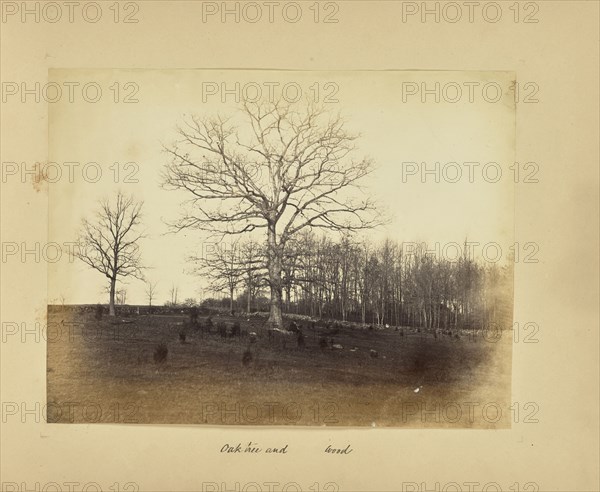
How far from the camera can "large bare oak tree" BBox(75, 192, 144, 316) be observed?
8.02ft

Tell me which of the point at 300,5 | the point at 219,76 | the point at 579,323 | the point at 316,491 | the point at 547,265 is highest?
the point at 300,5

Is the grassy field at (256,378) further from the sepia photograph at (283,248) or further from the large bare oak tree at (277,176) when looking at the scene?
the large bare oak tree at (277,176)

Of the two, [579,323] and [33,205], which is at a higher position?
[33,205]

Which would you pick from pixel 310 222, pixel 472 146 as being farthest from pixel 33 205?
pixel 472 146

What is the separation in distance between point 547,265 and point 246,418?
1.23 metres

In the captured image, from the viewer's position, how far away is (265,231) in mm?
2459

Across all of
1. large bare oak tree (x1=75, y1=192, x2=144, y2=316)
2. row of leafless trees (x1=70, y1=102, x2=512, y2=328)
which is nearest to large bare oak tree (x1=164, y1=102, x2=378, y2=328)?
row of leafless trees (x1=70, y1=102, x2=512, y2=328)

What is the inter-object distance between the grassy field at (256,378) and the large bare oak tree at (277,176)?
0.25 meters

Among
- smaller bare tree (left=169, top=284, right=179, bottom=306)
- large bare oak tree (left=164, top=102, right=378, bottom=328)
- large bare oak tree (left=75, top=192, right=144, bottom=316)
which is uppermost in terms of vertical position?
large bare oak tree (left=164, top=102, right=378, bottom=328)

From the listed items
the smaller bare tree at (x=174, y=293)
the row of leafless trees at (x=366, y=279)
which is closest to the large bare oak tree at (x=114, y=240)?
the smaller bare tree at (x=174, y=293)

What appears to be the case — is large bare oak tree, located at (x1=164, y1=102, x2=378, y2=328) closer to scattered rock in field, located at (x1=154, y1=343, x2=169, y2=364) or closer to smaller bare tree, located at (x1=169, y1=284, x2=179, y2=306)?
smaller bare tree, located at (x1=169, y1=284, x2=179, y2=306)

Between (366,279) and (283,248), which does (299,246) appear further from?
(366,279)

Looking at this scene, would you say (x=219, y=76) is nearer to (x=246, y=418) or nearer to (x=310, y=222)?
(x=310, y=222)

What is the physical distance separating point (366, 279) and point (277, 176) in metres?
0.50
